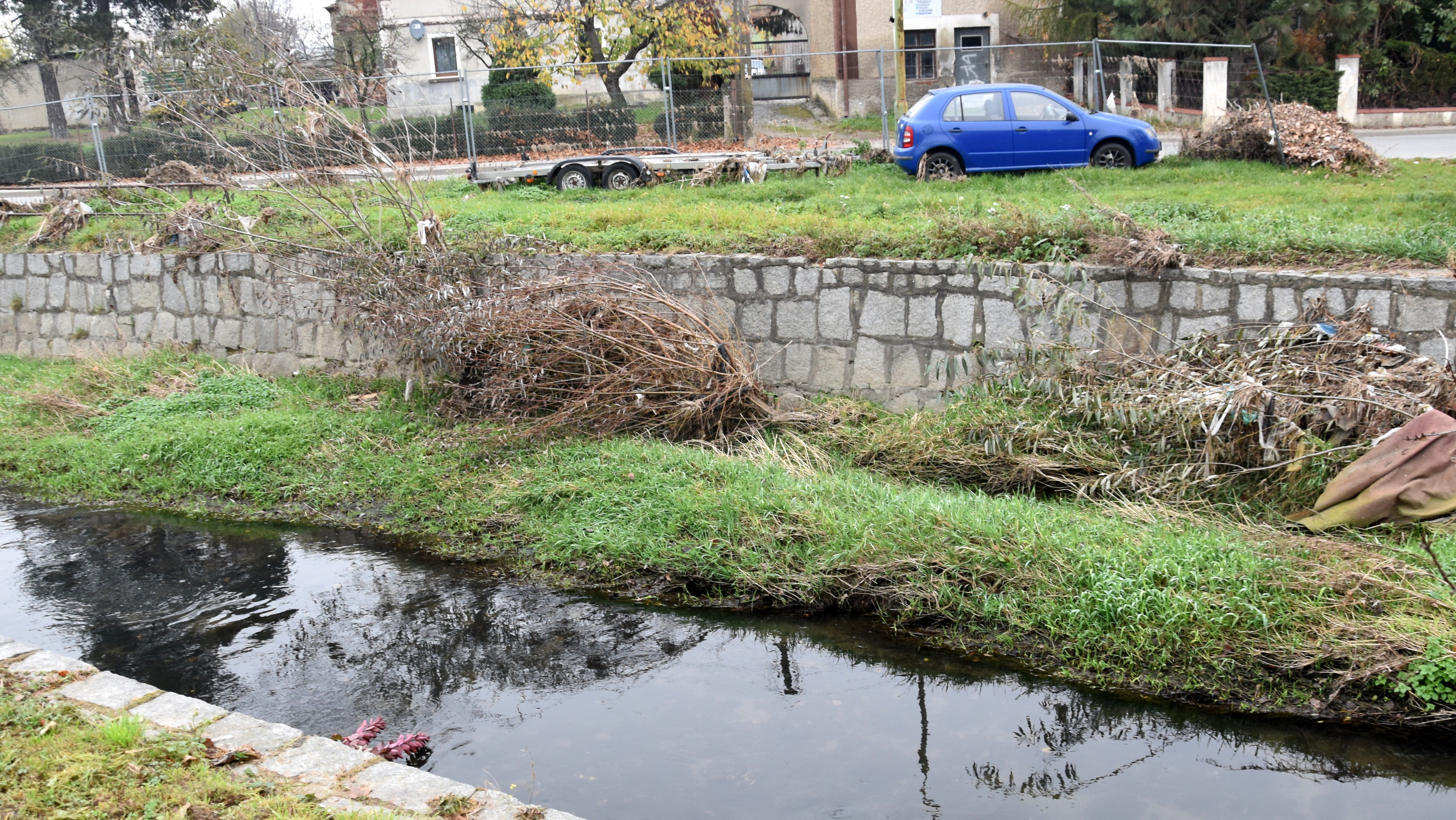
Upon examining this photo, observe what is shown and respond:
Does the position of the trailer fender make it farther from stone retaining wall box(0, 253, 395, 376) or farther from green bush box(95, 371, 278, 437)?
green bush box(95, 371, 278, 437)

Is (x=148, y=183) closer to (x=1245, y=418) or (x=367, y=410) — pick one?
(x=367, y=410)

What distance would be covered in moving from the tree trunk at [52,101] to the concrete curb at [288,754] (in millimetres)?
15368

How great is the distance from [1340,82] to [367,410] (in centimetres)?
2056

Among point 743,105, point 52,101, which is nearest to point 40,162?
point 52,101

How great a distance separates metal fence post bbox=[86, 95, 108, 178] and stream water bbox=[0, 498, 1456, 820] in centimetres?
1148

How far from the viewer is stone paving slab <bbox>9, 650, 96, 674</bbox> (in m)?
4.14

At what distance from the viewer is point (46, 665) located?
4211 mm

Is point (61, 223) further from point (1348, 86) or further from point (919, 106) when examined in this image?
point (1348, 86)

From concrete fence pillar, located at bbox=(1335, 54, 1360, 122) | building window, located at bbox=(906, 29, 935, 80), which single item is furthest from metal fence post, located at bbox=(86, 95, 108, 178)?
concrete fence pillar, located at bbox=(1335, 54, 1360, 122)

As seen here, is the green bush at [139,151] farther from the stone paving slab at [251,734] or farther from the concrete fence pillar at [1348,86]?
the concrete fence pillar at [1348,86]

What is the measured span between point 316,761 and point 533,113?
13.8 m

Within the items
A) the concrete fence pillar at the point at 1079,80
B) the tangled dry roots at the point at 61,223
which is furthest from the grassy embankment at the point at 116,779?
the concrete fence pillar at the point at 1079,80

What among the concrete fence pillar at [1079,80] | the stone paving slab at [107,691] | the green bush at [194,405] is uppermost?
the concrete fence pillar at [1079,80]

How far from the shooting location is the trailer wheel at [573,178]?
43.1ft
